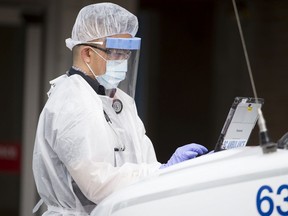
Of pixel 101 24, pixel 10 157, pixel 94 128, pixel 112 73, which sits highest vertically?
pixel 101 24

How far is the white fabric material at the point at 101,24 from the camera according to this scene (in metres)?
4.36

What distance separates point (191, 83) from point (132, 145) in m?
4.63

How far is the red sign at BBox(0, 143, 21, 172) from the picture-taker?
8.54 metres

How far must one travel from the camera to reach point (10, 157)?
8539mm

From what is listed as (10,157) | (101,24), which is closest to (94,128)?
(101,24)

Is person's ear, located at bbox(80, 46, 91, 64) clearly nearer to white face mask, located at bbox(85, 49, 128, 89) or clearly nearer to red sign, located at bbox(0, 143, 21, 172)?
white face mask, located at bbox(85, 49, 128, 89)

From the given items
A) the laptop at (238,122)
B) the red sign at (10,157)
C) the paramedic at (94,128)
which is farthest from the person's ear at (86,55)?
the red sign at (10,157)

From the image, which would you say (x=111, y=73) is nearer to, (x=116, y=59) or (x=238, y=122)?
(x=116, y=59)

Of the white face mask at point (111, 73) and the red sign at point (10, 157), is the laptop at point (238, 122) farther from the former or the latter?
the red sign at point (10, 157)

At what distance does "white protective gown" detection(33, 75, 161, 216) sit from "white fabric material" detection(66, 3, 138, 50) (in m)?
0.25

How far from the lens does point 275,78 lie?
843 cm

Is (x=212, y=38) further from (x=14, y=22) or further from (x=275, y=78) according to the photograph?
(x=14, y=22)

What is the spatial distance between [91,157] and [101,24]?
0.75 meters

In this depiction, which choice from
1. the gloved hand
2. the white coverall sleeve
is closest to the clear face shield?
the white coverall sleeve
